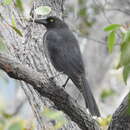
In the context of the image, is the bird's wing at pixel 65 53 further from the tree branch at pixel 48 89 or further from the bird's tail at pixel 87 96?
the tree branch at pixel 48 89

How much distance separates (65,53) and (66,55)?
37 mm

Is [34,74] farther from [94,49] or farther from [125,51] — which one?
[94,49]

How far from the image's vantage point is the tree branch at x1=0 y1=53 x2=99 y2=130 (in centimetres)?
416

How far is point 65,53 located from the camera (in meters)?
5.70

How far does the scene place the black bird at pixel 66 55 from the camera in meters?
5.40

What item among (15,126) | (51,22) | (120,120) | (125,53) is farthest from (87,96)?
(15,126)

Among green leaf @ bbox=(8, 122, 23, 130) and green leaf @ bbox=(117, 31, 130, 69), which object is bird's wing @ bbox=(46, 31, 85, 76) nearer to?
green leaf @ bbox=(117, 31, 130, 69)

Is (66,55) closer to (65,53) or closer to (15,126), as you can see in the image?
(65,53)

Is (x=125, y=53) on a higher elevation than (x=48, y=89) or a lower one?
higher

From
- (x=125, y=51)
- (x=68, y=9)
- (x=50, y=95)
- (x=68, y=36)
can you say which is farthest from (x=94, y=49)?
(x=125, y=51)

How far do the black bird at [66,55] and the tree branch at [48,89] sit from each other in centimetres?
54

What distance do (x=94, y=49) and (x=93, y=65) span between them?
1.28 feet

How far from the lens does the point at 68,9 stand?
38.3 ft

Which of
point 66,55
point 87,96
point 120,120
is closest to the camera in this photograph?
point 120,120
